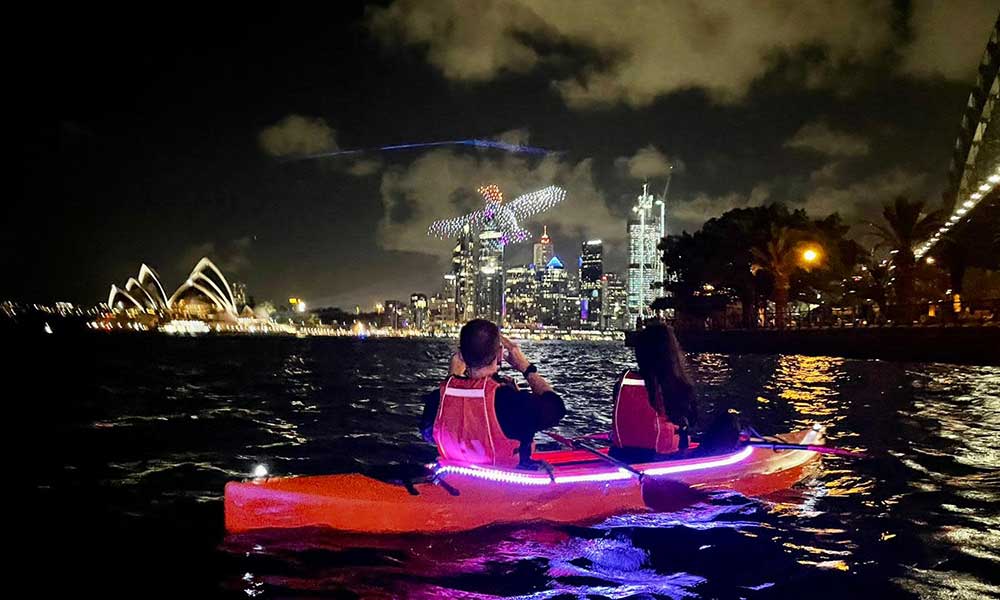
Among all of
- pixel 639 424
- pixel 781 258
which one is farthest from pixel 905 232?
pixel 639 424

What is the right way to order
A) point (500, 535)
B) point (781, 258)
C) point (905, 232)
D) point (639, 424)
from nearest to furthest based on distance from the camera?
point (500, 535)
point (639, 424)
point (905, 232)
point (781, 258)

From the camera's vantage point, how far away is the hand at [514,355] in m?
6.70

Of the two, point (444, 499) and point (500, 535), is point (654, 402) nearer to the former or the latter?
point (500, 535)

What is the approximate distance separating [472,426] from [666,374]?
2104 millimetres

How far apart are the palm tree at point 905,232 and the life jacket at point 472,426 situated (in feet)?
156

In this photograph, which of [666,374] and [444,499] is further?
[666,374]

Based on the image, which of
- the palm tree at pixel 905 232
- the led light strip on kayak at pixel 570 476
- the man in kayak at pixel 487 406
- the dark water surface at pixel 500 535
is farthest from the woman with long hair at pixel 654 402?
the palm tree at pixel 905 232

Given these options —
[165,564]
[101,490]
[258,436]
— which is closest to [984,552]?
[165,564]

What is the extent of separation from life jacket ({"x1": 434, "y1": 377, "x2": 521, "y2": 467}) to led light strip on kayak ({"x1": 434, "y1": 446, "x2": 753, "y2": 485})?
10cm

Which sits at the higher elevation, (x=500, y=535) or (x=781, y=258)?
(x=781, y=258)

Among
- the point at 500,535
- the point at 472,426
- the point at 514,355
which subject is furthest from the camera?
the point at 500,535

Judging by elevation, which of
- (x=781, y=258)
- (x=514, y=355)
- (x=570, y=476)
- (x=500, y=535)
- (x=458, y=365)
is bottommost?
(x=500, y=535)

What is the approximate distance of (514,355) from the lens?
6.86 m

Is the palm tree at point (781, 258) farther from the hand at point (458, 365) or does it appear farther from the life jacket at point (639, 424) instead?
the hand at point (458, 365)
